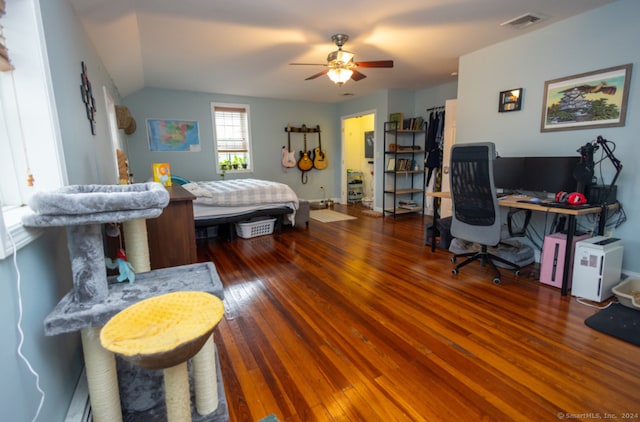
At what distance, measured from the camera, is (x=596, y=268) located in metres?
2.28

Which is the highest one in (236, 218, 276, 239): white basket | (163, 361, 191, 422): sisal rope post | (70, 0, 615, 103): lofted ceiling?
(70, 0, 615, 103): lofted ceiling

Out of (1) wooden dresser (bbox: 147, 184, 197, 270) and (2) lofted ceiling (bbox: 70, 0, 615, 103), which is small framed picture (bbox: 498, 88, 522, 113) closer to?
(2) lofted ceiling (bbox: 70, 0, 615, 103)

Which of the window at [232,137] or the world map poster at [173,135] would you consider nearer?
the world map poster at [173,135]

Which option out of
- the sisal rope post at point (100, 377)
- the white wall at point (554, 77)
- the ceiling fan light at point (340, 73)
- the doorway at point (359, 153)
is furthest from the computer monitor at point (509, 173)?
the doorway at point (359, 153)

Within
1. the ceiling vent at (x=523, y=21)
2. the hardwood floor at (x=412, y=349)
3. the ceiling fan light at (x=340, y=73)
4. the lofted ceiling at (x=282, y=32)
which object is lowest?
the hardwood floor at (x=412, y=349)

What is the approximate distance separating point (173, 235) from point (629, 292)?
140 inches

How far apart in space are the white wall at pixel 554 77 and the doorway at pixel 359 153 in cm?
317

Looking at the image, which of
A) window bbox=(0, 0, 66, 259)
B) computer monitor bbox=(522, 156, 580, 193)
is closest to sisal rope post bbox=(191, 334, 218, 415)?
window bbox=(0, 0, 66, 259)

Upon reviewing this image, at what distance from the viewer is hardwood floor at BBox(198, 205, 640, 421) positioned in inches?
55.1

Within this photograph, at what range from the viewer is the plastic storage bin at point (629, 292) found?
216cm

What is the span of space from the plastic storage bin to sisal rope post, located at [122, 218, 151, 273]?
3.19 m

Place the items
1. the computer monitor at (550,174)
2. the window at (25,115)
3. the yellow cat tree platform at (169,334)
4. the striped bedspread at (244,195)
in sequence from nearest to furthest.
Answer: the yellow cat tree platform at (169,334) < the window at (25,115) < the computer monitor at (550,174) < the striped bedspread at (244,195)

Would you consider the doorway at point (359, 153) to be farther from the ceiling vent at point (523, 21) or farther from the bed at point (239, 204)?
the ceiling vent at point (523, 21)

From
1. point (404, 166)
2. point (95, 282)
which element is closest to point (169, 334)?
point (95, 282)
